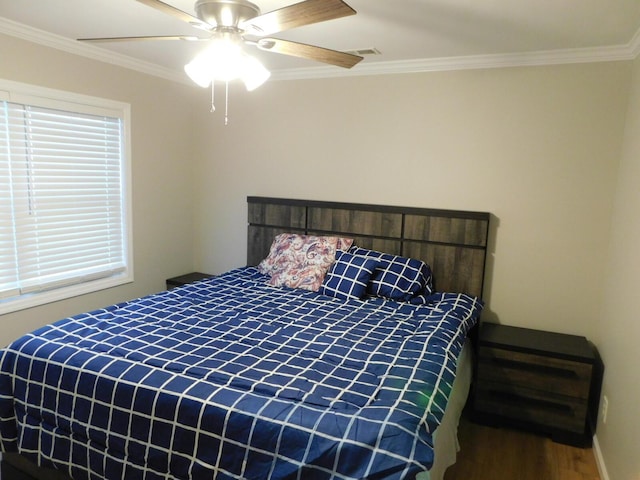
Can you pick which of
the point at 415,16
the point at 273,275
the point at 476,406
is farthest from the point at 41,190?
the point at 476,406

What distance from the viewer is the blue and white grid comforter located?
4.73 feet

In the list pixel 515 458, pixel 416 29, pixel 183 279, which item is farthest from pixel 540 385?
pixel 183 279

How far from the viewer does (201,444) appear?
5.12 feet

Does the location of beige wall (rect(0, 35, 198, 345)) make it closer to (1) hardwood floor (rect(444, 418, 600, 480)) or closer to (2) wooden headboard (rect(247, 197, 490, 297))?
(2) wooden headboard (rect(247, 197, 490, 297))

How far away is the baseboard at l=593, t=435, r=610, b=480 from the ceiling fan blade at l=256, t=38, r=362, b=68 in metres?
2.41

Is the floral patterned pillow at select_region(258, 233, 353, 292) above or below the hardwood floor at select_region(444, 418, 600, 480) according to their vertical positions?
above

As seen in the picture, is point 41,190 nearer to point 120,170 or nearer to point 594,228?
point 120,170

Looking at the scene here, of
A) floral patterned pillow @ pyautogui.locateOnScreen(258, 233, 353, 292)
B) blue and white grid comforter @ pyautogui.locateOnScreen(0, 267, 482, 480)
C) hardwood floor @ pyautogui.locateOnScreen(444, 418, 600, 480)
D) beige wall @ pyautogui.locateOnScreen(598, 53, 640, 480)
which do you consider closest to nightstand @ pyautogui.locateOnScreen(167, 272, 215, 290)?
floral patterned pillow @ pyautogui.locateOnScreen(258, 233, 353, 292)

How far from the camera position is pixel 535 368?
264 cm

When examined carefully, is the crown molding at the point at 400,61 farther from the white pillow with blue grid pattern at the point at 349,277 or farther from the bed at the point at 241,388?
the bed at the point at 241,388

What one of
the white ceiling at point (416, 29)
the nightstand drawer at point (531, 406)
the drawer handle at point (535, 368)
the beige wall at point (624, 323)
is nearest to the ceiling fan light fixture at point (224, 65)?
the white ceiling at point (416, 29)

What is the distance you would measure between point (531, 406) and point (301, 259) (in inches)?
69.1

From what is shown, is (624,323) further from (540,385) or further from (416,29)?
(416,29)

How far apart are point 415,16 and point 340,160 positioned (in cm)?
139
